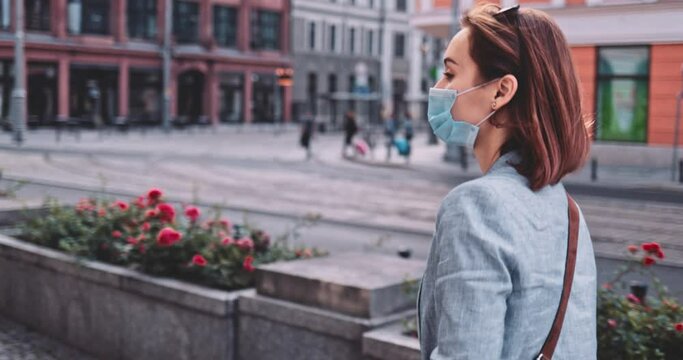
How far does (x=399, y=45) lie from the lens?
81.2 m

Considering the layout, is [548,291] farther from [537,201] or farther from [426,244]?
[426,244]

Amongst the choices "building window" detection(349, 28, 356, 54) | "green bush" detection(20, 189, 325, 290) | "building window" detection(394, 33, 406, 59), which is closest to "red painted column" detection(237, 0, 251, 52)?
"building window" detection(349, 28, 356, 54)

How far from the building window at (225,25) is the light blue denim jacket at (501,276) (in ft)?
208

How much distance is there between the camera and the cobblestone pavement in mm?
6316

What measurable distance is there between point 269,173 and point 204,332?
63.7 feet

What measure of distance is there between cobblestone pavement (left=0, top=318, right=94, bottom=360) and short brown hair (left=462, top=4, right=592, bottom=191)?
489cm

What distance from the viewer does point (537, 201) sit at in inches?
80.3

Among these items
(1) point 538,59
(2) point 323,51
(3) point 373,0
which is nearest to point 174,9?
(2) point 323,51

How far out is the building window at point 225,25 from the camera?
64.3 m

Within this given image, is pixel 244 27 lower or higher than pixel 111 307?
higher

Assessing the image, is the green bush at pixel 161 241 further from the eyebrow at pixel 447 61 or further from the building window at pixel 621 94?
the eyebrow at pixel 447 61

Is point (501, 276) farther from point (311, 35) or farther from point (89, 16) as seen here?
point (311, 35)

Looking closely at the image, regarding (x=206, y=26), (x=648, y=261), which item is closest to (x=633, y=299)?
(x=648, y=261)

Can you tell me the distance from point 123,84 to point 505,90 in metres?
57.7
